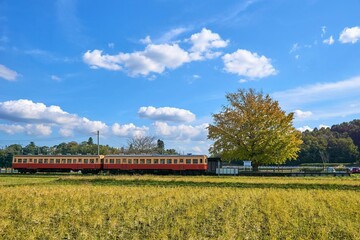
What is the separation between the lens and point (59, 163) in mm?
53281

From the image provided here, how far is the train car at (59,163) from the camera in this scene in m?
52.2

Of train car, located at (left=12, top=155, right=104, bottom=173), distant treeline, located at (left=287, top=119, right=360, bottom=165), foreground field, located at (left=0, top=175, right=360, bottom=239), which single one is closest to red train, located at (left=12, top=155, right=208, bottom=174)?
train car, located at (left=12, top=155, right=104, bottom=173)

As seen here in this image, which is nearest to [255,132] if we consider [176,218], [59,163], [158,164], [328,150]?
[158,164]

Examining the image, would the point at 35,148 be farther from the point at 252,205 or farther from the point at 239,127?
the point at 252,205

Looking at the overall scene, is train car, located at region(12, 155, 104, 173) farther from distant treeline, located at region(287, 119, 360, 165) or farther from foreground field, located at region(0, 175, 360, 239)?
distant treeline, located at region(287, 119, 360, 165)

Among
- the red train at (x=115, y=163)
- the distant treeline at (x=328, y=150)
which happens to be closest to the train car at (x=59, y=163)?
the red train at (x=115, y=163)

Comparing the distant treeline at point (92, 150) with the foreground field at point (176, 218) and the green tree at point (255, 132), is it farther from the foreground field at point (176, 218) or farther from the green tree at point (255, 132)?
the foreground field at point (176, 218)

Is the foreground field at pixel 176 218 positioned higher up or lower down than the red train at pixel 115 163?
lower down

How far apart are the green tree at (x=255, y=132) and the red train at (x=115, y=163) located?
418 cm

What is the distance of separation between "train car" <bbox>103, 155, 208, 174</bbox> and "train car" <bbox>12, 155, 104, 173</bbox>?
1804 mm

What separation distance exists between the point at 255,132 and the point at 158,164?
1322 cm

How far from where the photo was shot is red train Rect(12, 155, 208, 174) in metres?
48.4

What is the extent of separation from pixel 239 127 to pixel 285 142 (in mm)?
6271

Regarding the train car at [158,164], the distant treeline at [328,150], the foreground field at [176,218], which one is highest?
the distant treeline at [328,150]
